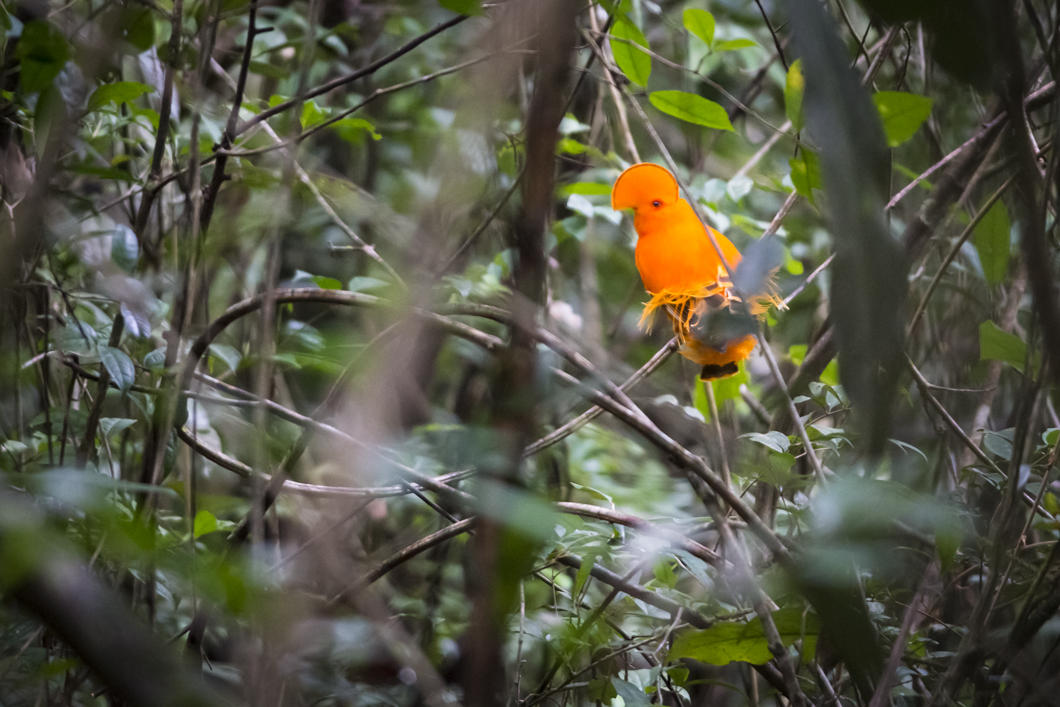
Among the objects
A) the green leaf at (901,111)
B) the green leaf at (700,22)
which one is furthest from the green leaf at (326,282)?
the green leaf at (901,111)

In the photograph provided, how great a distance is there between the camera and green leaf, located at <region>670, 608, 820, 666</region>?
0.79 m

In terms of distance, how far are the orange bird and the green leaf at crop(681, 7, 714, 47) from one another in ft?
0.80

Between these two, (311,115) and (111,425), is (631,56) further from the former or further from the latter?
(111,425)

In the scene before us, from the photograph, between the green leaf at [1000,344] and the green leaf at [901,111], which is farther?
the green leaf at [1000,344]

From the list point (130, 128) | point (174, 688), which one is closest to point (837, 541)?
point (174, 688)

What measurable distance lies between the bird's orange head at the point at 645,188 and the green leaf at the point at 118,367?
67cm

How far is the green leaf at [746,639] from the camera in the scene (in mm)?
790

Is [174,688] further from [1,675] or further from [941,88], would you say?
[941,88]

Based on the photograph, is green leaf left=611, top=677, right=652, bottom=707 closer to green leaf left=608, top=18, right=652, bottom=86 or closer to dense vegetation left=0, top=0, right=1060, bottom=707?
dense vegetation left=0, top=0, right=1060, bottom=707

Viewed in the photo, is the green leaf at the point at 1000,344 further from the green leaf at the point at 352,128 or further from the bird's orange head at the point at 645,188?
the green leaf at the point at 352,128

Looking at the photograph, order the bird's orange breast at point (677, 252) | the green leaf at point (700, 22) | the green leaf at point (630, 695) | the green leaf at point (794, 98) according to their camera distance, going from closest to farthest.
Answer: the green leaf at point (794, 98), the green leaf at point (630, 695), the bird's orange breast at point (677, 252), the green leaf at point (700, 22)

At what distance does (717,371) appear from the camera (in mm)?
1116

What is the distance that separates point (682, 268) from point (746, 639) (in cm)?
49

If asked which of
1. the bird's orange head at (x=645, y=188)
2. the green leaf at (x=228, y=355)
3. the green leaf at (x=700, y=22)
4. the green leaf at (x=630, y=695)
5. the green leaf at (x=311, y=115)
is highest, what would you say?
the green leaf at (x=700, y=22)
